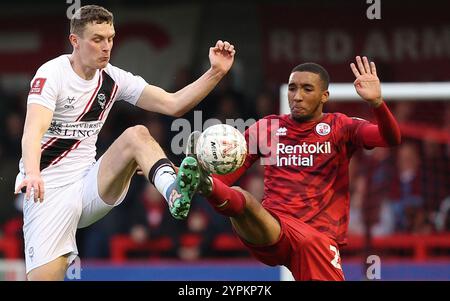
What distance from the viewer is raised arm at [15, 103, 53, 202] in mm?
7316

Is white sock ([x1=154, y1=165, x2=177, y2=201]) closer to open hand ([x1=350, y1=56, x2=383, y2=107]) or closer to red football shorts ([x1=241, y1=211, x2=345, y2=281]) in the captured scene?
red football shorts ([x1=241, y1=211, x2=345, y2=281])

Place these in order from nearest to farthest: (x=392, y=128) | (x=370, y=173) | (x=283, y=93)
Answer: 1. (x=392, y=128)
2. (x=283, y=93)
3. (x=370, y=173)

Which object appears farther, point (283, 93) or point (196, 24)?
point (196, 24)

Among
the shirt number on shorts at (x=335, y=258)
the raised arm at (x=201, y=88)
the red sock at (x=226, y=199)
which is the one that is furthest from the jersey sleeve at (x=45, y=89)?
the shirt number on shorts at (x=335, y=258)

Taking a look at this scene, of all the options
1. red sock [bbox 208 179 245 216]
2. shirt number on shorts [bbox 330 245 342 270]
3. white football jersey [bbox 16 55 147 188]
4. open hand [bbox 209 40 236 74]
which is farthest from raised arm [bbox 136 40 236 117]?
shirt number on shorts [bbox 330 245 342 270]

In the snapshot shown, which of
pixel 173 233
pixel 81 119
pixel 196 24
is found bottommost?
pixel 173 233

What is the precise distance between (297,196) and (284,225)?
31cm

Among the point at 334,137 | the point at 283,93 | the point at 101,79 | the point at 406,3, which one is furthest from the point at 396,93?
the point at 406,3

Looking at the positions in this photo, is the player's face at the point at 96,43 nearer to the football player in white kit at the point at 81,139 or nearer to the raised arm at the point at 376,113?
the football player in white kit at the point at 81,139

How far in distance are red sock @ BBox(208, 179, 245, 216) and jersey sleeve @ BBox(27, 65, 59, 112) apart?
1327mm

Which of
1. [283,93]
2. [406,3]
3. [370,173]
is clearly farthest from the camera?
[406,3]

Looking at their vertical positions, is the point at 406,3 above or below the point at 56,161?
above

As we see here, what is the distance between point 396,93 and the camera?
11.1 meters

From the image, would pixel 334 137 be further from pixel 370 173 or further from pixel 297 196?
pixel 370 173
